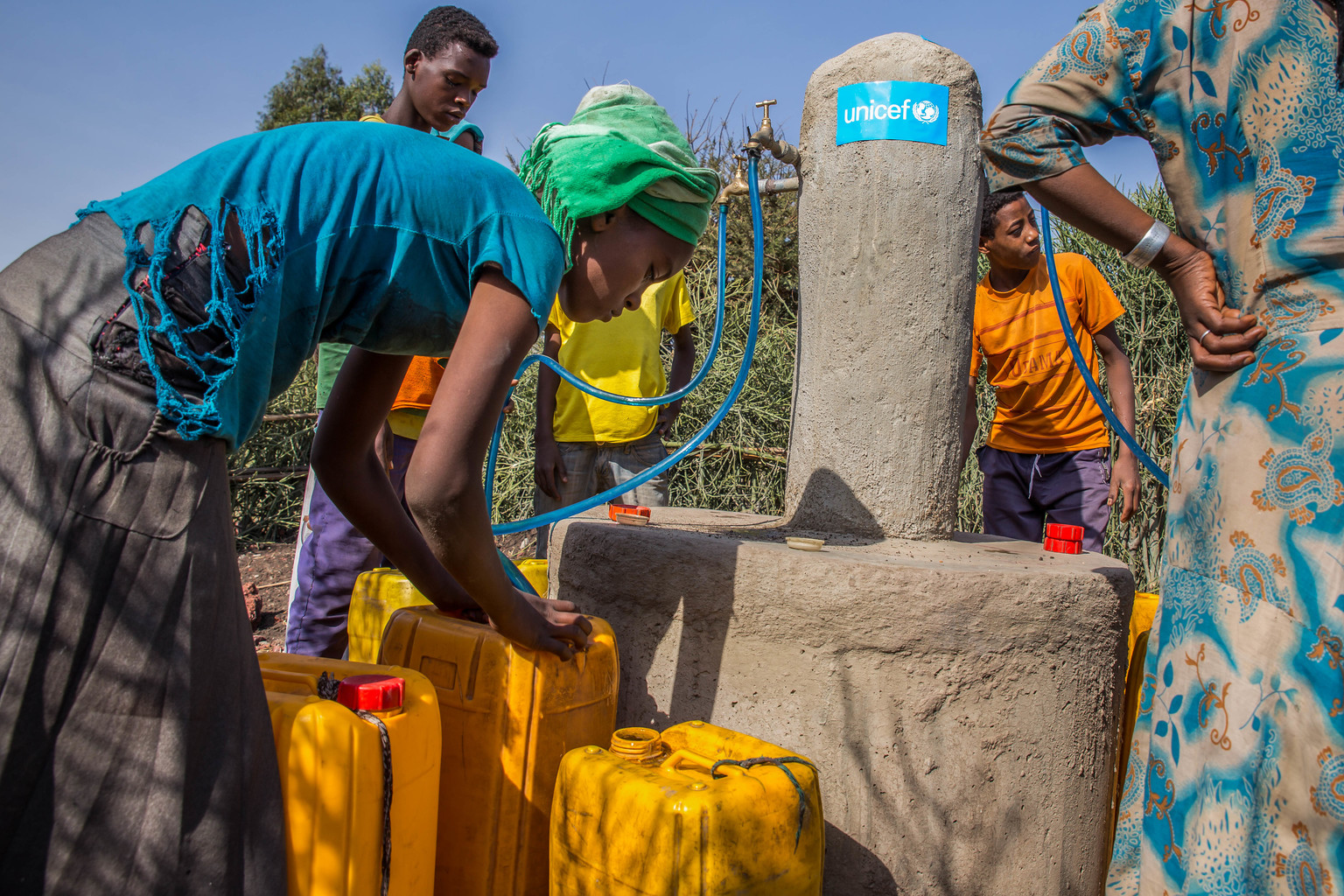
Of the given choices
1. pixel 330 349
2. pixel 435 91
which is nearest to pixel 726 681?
pixel 330 349

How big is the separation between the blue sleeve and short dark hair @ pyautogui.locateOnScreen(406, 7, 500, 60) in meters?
2.07

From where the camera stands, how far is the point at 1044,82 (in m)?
1.45

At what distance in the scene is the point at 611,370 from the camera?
3.71 meters

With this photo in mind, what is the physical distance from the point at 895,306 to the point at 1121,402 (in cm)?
154

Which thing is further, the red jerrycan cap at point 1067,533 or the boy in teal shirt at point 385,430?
the boy in teal shirt at point 385,430

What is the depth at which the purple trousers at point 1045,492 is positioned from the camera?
3393mm

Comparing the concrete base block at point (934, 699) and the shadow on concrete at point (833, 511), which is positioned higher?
the shadow on concrete at point (833, 511)

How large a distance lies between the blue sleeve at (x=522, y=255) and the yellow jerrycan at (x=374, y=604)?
4.09 ft

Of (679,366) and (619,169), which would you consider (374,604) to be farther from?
(679,366)

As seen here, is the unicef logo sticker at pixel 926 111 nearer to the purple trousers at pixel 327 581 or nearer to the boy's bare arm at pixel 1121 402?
the boy's bare arm at pixel 1121 402

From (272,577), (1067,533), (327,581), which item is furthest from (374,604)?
(272,577)

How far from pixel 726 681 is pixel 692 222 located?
1020mm

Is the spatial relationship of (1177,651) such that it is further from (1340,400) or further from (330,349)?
(330,349)

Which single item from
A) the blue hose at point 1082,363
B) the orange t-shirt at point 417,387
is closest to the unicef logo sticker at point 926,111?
the blue hose at point 1082,363
